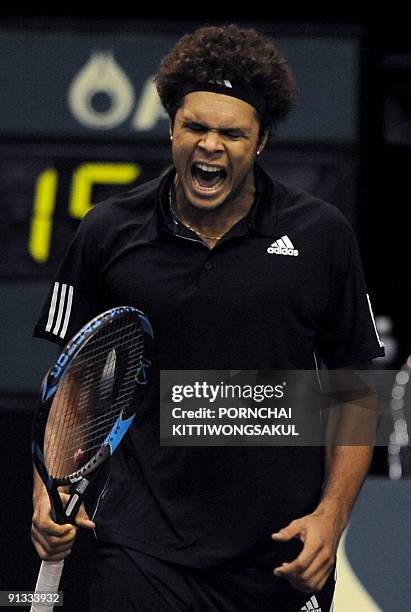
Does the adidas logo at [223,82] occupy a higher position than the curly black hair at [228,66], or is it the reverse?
the curly black hair at [228,66]

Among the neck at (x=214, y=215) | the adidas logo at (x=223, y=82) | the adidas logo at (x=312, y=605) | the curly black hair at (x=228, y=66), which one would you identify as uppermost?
the curly black hair at (x=228, y=66)

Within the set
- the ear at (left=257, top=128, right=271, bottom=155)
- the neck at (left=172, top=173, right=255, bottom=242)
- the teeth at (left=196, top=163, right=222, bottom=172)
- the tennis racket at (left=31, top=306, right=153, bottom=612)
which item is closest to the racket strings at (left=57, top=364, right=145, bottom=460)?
the tennis racket at (left=31, top=306, right=153, bottom=612)

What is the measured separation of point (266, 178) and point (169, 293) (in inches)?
16.0

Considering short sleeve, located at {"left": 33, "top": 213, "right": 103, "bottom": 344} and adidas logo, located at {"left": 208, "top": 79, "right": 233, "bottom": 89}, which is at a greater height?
adidas logo, located at {"left": 208, "top": 79, "right": 233, "bottom": 89}

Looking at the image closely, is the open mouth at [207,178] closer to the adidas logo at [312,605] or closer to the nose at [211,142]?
the nose at [211,142]

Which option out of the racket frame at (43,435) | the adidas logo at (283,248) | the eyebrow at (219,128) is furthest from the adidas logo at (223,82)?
the racket frame at (43,435)

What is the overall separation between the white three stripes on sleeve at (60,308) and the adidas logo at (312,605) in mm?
800

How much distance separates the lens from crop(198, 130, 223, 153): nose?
3404mm

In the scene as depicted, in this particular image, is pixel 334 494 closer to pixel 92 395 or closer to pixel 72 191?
pixel 92 395

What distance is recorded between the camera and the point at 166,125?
6.29m

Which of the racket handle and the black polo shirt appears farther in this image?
the black polo shirt

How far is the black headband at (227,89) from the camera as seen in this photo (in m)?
3.50

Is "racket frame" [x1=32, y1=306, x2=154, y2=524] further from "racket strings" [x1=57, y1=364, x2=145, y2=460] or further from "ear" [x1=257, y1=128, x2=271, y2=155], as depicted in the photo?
"ear" [x1=257, y1=128, x2=271, y2=155]

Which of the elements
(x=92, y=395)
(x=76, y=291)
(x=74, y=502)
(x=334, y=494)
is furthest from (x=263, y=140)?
(x=74, y=502)
